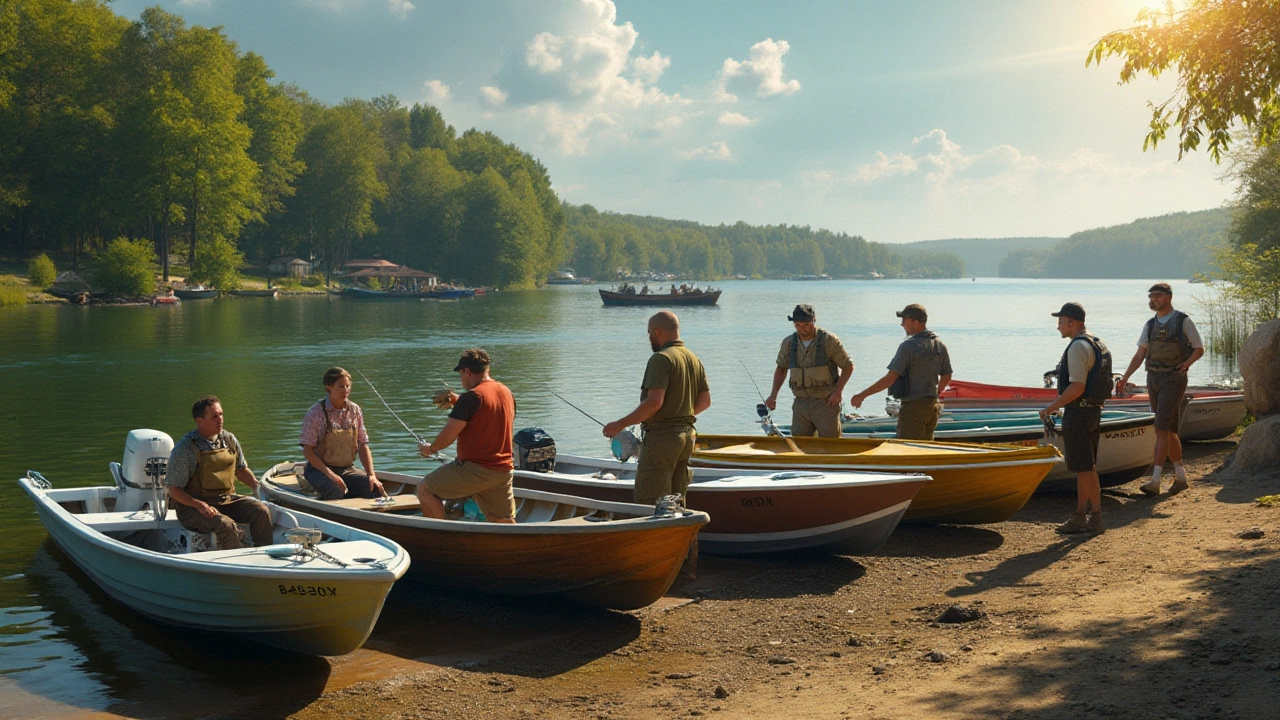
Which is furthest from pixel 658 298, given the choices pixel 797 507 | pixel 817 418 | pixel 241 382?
pixel 797 507

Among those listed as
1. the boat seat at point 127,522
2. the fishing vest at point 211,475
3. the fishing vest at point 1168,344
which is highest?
the fishing vest at point 1168,344

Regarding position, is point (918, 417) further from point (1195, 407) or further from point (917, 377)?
point (1195, 407)

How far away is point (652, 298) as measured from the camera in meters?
87.1

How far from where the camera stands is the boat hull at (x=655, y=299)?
8456 cm

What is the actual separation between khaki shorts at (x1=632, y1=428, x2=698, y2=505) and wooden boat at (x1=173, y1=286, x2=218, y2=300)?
71.0 m

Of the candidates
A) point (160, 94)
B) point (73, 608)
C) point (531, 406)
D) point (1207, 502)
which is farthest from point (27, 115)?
point (1207, 502)

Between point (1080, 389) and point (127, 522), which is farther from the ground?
point (1080, 389)

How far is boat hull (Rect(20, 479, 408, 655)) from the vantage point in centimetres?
671

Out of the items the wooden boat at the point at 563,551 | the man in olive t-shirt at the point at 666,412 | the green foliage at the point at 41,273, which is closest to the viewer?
the wooden boat at the point at 563,551

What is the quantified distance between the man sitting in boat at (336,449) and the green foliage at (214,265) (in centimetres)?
7015

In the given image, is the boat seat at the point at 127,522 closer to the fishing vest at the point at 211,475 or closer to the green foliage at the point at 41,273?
the fishing vest at the point at 211,475

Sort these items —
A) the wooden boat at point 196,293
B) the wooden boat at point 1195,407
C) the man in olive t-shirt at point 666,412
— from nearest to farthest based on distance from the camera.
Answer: the man in olive t-shirt at point 666,412, the wooden boat at point 1195,407, the wooden boat at point 196,293

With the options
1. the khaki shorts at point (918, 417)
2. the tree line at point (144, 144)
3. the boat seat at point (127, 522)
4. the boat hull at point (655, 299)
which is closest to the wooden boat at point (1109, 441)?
the khaki shorts at point (918, 417)

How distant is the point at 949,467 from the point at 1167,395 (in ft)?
8.75
